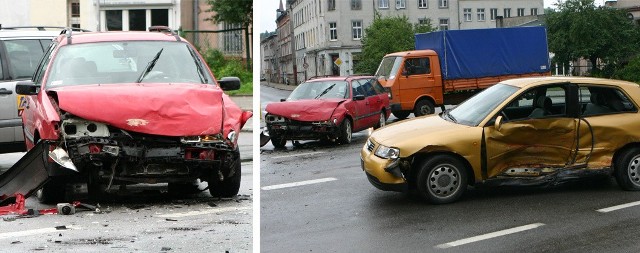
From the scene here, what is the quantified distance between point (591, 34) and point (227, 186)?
36.0m

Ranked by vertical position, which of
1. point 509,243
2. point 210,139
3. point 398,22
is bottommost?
point 509,243

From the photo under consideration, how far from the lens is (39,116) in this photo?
25.6ft

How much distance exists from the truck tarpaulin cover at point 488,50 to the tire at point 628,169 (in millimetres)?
12926

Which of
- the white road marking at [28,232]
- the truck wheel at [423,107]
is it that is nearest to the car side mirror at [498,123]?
the white road marking at [28,232]

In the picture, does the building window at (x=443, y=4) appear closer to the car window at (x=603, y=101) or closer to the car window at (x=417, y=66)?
the car window at (x=417, y=66)

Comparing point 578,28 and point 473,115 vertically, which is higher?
point 578,28

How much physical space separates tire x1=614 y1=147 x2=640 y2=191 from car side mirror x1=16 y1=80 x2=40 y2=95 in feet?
18.4

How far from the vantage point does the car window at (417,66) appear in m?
20.9

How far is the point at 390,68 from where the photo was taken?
2069cm

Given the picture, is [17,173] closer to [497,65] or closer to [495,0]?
A: [497,65]

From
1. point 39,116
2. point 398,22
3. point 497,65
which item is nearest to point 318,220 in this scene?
point 39,116

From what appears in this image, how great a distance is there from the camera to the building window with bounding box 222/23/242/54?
2016 centimetres

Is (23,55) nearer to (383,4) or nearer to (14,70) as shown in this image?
(14,70)

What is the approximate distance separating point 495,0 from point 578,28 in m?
4.78
